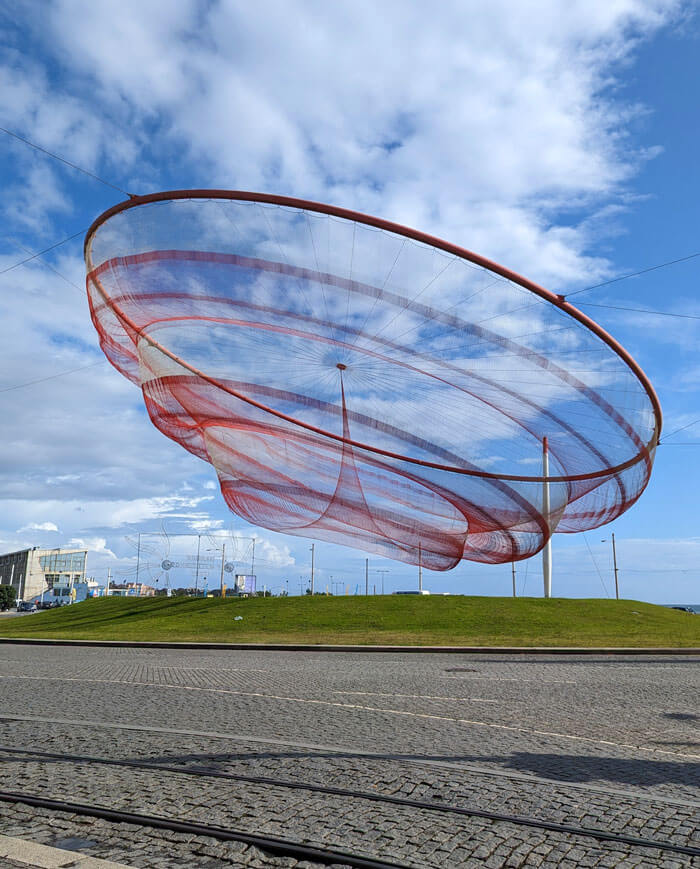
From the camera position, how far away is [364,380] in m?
15.4

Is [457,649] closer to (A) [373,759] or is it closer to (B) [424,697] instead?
(B) [424,697]

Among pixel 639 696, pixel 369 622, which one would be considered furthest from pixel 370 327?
pixel 369 622

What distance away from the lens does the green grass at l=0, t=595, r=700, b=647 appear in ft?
82.2

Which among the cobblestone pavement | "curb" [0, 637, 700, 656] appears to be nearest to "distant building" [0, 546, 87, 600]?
"curb" [0, 637, 700, 656]

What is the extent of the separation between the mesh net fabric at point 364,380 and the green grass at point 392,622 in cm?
572

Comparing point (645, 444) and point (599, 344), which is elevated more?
point (599, 344)

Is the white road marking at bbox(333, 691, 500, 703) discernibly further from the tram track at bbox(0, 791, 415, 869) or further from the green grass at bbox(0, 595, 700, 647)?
the green grass at bbox(0, 595, 700, 647)

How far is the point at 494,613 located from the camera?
33.6 meters

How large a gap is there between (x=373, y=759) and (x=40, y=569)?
549 feet

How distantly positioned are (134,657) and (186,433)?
5791 mm

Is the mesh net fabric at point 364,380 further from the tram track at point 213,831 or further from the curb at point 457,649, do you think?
the tram track at point 213,831

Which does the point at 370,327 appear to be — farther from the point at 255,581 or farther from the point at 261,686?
the point at 255,581

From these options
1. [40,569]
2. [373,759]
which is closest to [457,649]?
[373,759]

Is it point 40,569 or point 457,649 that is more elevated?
point 40,569
